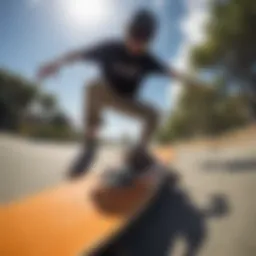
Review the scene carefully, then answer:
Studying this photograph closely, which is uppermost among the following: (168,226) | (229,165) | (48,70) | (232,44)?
(232,44)

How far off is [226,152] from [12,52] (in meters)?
0.73

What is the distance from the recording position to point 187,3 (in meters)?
1.51

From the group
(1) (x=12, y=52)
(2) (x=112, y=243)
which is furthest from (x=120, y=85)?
(2) (x=112, y=243)

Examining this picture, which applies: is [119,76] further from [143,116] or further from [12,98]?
[12,98]

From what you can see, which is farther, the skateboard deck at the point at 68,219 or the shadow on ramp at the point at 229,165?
the shadow on ramp at the point at 229,165

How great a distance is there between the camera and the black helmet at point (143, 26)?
4.63 feet

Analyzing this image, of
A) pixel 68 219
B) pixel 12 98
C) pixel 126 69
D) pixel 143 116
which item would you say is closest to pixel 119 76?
pixel 126 69

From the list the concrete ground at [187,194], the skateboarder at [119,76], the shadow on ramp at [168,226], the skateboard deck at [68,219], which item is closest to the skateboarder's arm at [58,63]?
the skateboarder at [119,76]

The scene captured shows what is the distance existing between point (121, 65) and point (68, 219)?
1.57 feet

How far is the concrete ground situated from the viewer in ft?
4.69

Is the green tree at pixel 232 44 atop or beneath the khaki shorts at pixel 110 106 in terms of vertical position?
atop

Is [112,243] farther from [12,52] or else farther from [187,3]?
[187,3]

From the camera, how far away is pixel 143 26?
1.43 metres

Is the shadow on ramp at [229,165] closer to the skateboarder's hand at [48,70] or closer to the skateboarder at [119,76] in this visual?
the skateboarder at [119,76]
